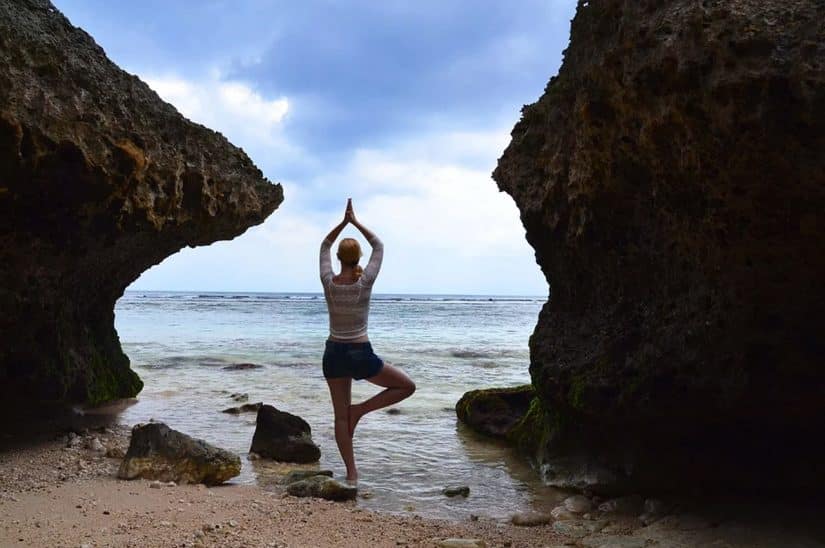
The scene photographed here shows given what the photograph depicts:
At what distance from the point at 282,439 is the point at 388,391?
62.1 inches

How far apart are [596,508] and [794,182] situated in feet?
9.96

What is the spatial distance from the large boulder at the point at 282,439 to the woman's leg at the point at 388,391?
1.05 meters

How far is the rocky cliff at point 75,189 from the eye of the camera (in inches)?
207

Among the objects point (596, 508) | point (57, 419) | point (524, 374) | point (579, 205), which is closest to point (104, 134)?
point (57, 419)

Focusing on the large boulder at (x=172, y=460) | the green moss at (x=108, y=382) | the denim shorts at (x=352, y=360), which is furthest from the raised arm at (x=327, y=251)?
the green moss at (x=108, y=382)

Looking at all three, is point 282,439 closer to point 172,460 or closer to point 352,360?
point 172,460

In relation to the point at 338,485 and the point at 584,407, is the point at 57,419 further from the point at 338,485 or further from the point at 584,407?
the point at 584,407

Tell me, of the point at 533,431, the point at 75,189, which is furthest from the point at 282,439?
the point at 75,189

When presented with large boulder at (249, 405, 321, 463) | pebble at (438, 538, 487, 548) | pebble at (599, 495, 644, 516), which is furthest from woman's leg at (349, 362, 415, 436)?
pebble at (599, 495, 644, 516)

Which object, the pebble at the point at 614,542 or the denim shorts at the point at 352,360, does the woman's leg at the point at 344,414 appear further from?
the pebble at the point at 614,542

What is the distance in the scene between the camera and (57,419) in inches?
276

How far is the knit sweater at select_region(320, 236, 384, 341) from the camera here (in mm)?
5449

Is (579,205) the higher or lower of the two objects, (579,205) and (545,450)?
the higher

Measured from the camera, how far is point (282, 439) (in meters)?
6.61
